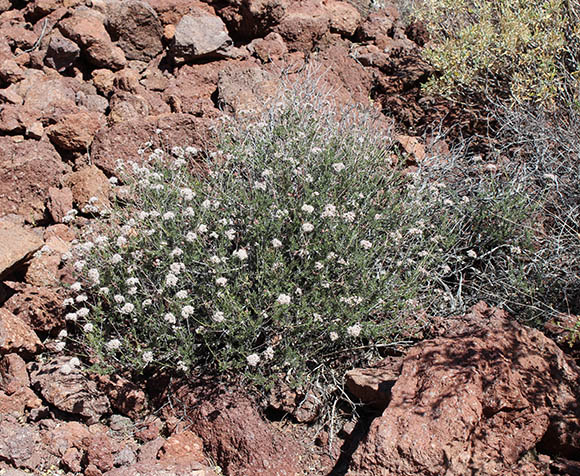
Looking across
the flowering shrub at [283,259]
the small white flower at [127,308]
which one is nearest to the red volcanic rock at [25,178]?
the flowering shrub at [283,259]

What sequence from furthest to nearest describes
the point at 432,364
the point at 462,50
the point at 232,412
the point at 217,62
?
1. the point at 217,62
2. the point at 462,50
3. the point at 232,412
4. the point at 432,364

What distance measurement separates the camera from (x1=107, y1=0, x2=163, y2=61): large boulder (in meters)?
6.00

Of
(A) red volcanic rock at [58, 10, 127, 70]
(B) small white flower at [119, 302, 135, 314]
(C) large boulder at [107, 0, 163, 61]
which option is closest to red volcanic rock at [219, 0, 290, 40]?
(C) large boulder at [107, 0, 163, 61]

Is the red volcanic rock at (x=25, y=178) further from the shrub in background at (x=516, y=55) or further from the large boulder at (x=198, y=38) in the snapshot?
the shrub in background at (x=516, y=55)

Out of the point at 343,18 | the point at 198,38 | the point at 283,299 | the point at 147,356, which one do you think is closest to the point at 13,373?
the point at 147,356

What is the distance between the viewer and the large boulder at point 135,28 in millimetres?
5996

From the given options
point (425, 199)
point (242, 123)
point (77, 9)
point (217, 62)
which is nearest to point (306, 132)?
point (242, 123)

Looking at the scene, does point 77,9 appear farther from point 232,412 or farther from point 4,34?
point 232,412

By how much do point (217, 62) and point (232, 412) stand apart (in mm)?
3924

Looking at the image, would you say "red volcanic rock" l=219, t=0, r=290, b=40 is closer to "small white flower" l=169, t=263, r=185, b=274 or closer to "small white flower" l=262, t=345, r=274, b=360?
"small white flower" l=169, t=263, r=185, b=274

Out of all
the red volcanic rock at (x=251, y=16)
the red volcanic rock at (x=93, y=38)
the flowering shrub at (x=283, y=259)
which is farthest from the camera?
the red volcanic rock at (x=251, y=16)

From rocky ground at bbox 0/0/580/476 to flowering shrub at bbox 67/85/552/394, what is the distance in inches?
9.4

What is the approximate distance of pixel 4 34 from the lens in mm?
5887

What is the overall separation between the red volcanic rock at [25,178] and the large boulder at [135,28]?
73.9 inches
